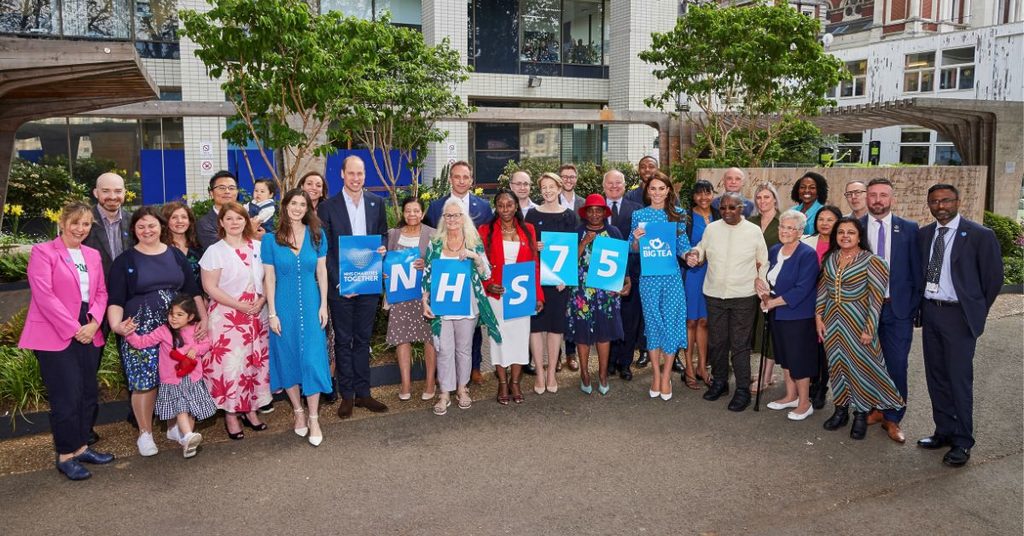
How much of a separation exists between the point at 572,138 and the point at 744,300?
1894 cm

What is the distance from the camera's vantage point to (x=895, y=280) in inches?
246

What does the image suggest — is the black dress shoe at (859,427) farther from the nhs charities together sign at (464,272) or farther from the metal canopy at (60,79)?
the metal canopy at (60,79)

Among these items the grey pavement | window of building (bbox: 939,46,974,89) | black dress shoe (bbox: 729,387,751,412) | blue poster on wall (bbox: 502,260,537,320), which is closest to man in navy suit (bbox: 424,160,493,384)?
blue poster on wall (bbox: 502,260,537,320)

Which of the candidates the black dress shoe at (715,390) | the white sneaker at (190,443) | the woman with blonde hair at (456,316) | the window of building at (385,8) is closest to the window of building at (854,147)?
the window of building at (385,8)

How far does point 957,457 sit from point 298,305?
5.41 m

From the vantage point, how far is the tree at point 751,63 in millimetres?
14172

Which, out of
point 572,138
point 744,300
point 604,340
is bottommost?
point 604,340

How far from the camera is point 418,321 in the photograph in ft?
23.4

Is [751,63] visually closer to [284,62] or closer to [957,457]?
[284,62]

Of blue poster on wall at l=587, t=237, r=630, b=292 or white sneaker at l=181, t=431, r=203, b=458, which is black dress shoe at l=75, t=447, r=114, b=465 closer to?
white sneaker at l=181, t=431, r=203, b=458

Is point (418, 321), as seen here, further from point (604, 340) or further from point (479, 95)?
point (479, 95)

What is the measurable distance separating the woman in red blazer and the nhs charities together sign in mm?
94

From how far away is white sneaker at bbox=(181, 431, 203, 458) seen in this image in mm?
5820

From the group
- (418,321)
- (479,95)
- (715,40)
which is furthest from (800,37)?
(479,95)
